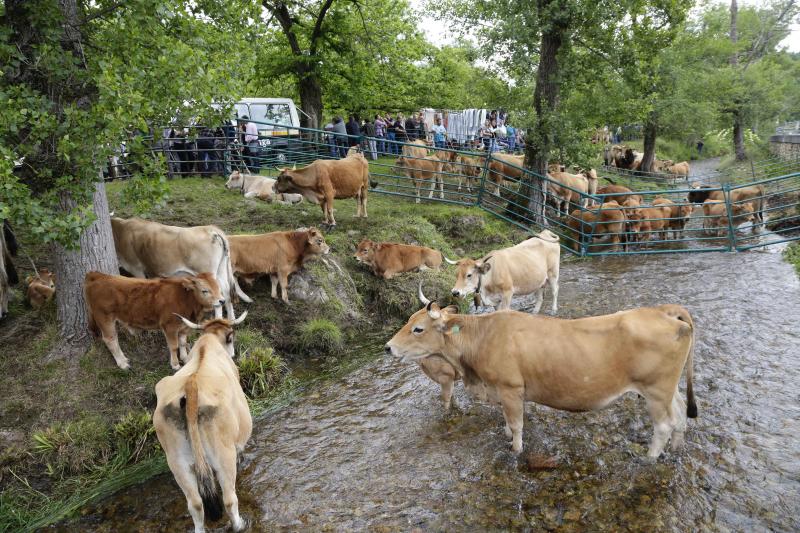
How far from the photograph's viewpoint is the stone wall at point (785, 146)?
26.6 m

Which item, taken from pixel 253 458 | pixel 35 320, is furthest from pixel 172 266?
pixel 253 458

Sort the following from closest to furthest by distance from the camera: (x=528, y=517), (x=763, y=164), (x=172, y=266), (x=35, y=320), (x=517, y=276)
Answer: (x=528, y=517) < (x=35, y=320) < (x=172, y=266) < (x=517, y=276) < (x=763, y=164)

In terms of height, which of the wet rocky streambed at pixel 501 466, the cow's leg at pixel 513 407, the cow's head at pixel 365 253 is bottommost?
the wet rocky streambed at pixel 501 466

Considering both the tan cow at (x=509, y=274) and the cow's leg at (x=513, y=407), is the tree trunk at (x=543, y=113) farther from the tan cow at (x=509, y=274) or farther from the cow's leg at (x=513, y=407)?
the cow's leg at (x=513, y=407)

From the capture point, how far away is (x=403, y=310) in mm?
10367

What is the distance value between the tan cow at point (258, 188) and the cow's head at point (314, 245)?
454cm

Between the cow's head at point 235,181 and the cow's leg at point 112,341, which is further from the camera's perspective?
the cow's head at point 235,181

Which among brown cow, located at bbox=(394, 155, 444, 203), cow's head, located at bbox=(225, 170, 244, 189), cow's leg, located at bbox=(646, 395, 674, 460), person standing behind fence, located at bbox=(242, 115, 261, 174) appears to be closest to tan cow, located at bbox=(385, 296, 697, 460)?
cow's leg, located at bbox=(646, 395, 674, 460)

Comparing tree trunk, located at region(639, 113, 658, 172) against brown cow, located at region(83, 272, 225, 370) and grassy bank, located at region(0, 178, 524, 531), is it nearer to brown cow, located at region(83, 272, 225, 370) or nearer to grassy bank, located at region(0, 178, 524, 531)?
grassy bank, located at region(0, 178, 524, 531)

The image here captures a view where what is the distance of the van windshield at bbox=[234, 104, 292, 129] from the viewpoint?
21.2 m

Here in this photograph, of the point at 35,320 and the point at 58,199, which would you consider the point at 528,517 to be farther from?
the point at 35,320

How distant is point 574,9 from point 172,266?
1065 cm

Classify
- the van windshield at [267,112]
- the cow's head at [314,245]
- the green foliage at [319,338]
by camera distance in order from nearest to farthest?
the green foliage at [319,338] < the cow's head at [314,245] < the van windshield at [267,112]

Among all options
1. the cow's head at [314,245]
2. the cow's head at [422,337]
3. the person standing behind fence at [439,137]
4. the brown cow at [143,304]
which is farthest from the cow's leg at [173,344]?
the person standing behind fence at [439,137]
